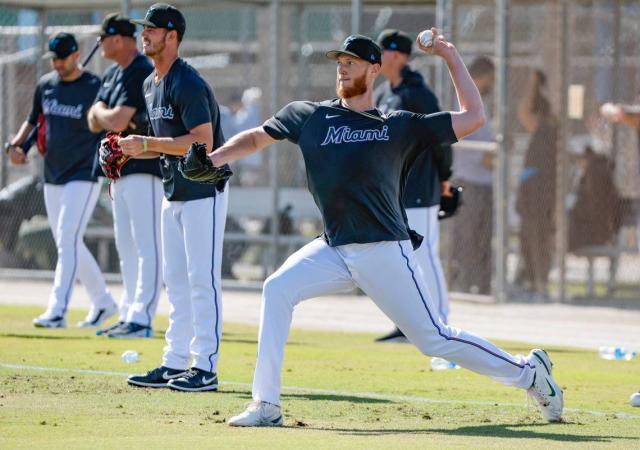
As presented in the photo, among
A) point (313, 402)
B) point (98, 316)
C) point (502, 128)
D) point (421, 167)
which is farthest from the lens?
point (502, 128)

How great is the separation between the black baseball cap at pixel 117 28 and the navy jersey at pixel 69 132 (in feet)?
3.56

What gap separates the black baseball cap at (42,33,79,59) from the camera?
12344 mm

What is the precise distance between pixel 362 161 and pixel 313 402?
1727 mm

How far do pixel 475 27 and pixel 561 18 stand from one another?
215 cm

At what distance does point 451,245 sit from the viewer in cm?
1625

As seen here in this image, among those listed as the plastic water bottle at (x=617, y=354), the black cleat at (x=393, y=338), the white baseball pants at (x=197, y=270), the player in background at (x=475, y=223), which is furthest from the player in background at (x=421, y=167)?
the player in background at (x=475, y=223)

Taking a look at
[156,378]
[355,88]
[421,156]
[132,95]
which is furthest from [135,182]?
[355,88]

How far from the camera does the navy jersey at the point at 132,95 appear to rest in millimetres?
11117

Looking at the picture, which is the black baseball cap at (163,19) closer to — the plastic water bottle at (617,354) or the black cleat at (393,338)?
the black cleat at (393,338)

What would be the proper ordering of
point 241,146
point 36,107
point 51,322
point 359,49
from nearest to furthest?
point 359,49, point 241,146, point 51,322, point 36,107

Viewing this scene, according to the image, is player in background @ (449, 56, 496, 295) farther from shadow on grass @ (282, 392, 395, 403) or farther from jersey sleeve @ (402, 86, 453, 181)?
shadow on grass @ (282, 392, 395, 403)

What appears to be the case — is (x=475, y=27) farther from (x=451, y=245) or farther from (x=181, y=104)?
(x=181, y=104)

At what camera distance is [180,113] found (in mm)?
9062

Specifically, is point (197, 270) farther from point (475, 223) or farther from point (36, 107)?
point (475, 223)
